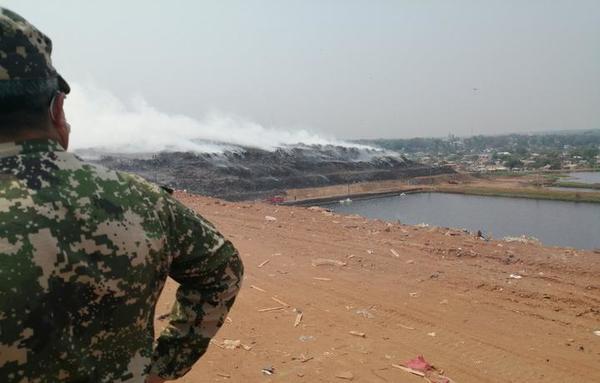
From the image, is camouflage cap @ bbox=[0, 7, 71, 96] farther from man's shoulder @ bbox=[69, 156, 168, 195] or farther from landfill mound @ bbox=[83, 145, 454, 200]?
landfill mound @ bbox=[83, 145, 454, 200]

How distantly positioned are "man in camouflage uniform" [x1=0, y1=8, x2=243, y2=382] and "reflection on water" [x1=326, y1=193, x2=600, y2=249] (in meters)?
23.0

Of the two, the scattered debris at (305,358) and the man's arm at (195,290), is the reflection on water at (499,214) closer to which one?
the scattered debris at (305,358)

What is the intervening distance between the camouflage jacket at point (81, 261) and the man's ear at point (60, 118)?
0.25 feet

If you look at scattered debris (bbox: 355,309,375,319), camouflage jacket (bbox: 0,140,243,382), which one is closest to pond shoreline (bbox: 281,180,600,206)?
scattered debris (bbox: 355,309,375,319)

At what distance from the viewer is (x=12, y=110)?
1.33 metres

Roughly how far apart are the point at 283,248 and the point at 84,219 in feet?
25.8

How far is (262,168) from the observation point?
145ft

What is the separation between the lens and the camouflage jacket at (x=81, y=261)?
4.17ft

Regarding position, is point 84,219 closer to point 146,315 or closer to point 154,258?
point 154,258

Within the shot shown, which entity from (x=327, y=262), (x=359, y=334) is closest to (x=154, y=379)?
(x=359, y=334)

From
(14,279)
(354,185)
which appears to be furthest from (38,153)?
(354,185)

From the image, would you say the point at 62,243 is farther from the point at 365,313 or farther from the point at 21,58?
the point at 365,313

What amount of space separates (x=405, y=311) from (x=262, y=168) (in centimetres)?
3836

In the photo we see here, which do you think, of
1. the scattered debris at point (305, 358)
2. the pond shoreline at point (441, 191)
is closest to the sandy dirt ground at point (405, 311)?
the scattered debris at point (305, 358)
